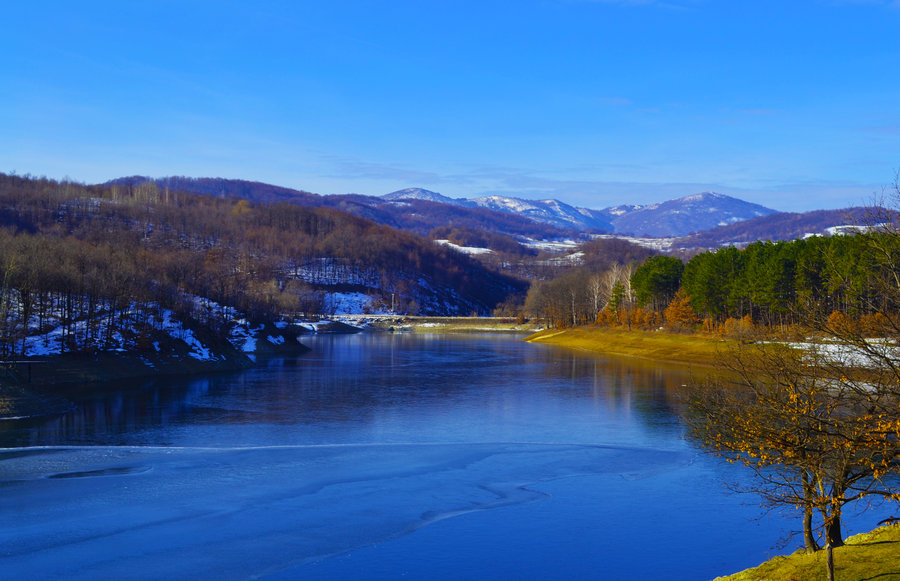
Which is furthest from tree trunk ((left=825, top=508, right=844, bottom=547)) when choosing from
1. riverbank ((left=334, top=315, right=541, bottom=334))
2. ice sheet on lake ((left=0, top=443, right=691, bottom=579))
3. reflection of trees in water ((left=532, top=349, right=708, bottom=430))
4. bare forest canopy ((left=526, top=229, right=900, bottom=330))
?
riverbank ((left=334, top=315, right=541, bottom=334))

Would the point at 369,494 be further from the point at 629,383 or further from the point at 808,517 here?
the point at 629,383

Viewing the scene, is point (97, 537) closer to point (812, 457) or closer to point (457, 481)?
point (457, 481)

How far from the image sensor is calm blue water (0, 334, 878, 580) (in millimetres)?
17578

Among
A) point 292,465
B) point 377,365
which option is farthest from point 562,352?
point 292,465

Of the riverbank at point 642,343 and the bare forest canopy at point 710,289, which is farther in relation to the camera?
the riverbank at point 642,343

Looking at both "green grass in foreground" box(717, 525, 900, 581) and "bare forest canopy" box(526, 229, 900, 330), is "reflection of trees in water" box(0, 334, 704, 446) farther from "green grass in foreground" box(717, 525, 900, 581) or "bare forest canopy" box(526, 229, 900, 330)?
"green grass in foreground" box(717, 525, 900, 581)

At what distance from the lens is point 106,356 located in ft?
186

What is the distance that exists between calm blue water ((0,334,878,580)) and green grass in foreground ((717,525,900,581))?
3567 mm

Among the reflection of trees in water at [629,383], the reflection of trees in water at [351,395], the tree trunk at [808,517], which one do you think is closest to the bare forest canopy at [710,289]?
the reflection of trees in water at [629,383]

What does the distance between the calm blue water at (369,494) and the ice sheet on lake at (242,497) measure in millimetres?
86

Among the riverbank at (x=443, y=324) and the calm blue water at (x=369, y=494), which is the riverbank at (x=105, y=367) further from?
the riverbank at (x=443, y=324)

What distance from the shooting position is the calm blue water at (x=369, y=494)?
57.7 ft

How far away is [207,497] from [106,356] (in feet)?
126

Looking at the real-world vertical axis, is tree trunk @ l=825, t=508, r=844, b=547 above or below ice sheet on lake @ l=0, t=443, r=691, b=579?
above
